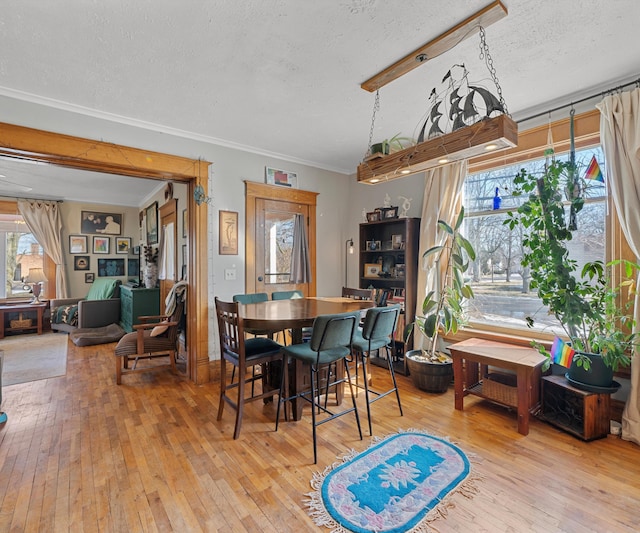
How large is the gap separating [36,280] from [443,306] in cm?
718

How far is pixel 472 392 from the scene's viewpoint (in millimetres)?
2916

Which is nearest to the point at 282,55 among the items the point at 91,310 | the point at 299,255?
the point at 299,255

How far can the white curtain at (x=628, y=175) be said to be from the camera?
7.61 ft

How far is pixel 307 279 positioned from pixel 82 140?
9.57ft

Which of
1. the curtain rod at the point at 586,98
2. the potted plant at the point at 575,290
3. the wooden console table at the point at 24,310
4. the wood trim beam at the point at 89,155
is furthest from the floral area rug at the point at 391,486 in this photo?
the wooden console table at the point at 24,310

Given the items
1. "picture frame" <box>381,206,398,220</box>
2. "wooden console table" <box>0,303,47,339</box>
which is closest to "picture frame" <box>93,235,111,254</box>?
"wooden console table" <box>0,303,47,339</box>

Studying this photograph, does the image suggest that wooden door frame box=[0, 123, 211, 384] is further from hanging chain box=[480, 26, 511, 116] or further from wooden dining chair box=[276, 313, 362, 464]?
hanging chain box=[480, 26, 511, 116]

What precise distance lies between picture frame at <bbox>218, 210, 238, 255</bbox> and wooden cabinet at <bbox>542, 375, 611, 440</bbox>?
3.35 m

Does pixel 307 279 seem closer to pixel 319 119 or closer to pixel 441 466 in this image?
pixel 319 119

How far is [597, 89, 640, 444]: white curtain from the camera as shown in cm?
232

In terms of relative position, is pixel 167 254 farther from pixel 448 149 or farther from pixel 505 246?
pixel 505 246

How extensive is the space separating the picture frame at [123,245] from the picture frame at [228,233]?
4.61m

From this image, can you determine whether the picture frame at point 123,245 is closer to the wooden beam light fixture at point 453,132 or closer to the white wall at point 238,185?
the white wall at point 238,185

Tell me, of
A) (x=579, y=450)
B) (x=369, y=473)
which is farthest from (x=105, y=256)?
(x=579, y=450)
